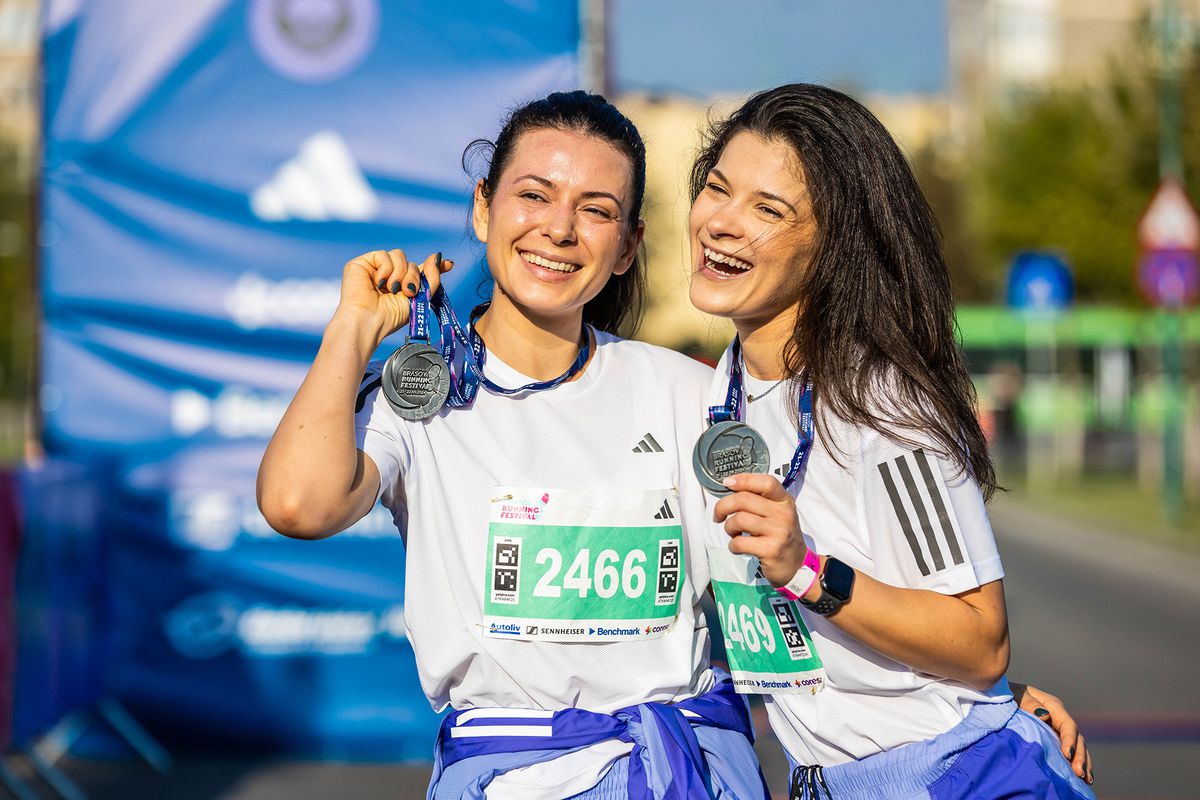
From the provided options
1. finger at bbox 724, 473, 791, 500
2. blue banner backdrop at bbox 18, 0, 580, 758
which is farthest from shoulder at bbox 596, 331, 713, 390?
blue banner backdrop at bbox 18, 0, 580, 758

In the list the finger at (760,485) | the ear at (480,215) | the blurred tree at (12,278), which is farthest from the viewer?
the blurred tree at (12,278)

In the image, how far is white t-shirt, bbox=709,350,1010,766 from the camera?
240cm

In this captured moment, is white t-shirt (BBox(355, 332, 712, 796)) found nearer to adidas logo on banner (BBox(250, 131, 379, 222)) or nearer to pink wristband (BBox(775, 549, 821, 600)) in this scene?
pink wristband (BBox(775, 549, 821, 600))

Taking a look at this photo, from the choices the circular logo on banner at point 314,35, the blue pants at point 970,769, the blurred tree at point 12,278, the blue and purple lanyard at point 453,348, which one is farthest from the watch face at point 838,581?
the blurred tree at point 12,278

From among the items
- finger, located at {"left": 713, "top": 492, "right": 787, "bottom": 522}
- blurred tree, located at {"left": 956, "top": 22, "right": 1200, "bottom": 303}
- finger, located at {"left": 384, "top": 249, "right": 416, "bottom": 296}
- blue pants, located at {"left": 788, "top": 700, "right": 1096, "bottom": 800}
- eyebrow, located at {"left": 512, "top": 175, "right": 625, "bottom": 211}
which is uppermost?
blurred tree, located at {"left": 956, "top": 22, "right": 1200, "bottom": 303}

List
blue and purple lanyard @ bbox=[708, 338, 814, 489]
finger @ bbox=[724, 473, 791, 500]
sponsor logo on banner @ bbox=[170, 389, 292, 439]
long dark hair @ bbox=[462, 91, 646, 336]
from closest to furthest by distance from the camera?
finger @ bbox=[724, 473, 791, 500] < blue and purple lanyard @ bbox=[708, 338, 814, 489] < long dark hair @ bbox=[462, 91, 646, 336] < sponsor logo on banner @ bbox=[170, 389, 292, 439]

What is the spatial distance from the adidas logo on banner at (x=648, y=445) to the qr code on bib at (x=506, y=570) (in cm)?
31

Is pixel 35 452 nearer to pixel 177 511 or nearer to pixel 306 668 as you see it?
pixel 177 511

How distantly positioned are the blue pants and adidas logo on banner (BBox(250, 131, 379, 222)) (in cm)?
443

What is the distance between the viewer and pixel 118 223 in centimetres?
643

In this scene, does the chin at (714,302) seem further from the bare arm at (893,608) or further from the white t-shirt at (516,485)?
the bare arm at (893,608)

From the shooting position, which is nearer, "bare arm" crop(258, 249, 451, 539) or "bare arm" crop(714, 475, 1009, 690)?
"bare arm" crop(714, 475, 1009, 690)

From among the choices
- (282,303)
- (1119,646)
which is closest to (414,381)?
(282,303)

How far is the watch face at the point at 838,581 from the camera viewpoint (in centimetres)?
231
